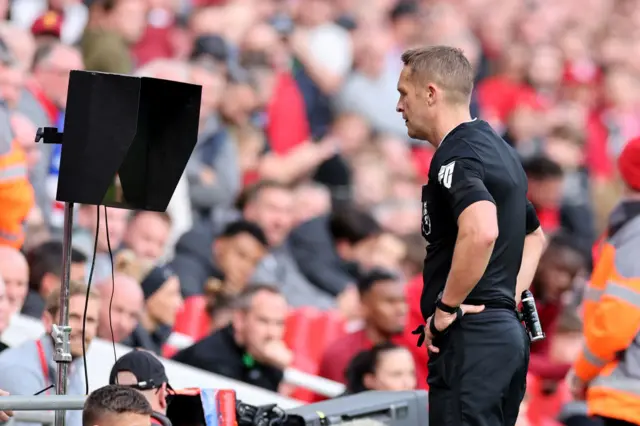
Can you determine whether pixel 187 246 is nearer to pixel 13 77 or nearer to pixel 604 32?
pixel 13 77

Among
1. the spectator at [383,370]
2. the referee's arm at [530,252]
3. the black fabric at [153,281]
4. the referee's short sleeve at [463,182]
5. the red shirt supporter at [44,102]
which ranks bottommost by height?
the spectator at [383,370]

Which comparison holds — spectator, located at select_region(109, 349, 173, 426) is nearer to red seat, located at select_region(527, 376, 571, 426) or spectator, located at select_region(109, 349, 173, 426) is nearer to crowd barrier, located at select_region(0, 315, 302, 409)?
crowd barrier, located at select_region(0, 315, 302, 409)

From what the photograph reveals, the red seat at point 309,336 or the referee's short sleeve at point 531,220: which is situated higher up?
the referee's short sleeve at point 531,220

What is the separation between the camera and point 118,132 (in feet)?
17.4

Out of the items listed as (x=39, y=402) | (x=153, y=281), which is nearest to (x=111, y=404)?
(x=39, y=402)

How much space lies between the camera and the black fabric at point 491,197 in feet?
16.6

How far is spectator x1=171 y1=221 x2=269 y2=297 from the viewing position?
31.4 ft

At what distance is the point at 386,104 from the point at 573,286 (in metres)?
4.44

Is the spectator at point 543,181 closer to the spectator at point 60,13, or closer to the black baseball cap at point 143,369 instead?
the spectator at point 60,13

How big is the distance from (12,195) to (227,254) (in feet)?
7.79

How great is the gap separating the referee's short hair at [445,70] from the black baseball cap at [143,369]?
1.59 metres

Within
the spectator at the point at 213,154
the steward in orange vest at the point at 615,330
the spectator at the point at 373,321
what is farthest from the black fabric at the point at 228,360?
the spectator at the point at 213,154

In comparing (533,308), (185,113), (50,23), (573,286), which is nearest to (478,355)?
(533,308)

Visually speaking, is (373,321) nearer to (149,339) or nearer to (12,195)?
(149,339)
